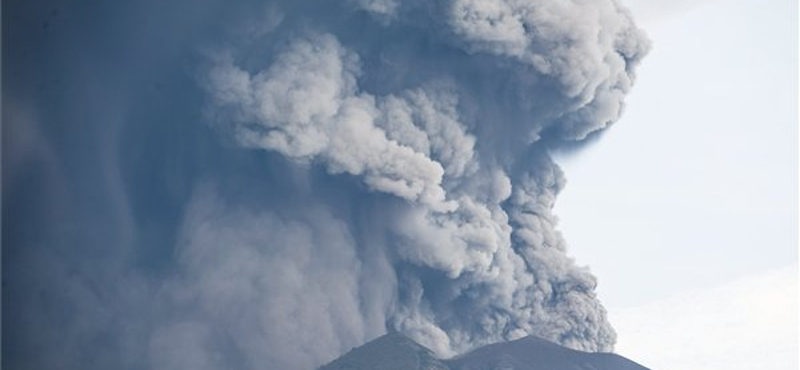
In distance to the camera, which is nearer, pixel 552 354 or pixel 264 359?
pixel 264 359

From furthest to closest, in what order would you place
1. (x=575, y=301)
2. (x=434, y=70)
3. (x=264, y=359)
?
(x=575, y=301)
(x=434, y=70)
(x=264, y=359)

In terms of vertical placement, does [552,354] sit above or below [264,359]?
above

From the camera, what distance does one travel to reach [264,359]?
4641cm

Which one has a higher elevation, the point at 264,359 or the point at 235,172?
the point at 235,172

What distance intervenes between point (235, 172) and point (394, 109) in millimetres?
6421

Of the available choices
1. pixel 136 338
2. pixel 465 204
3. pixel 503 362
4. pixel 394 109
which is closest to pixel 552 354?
pixel 503 362

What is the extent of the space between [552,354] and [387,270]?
7387 millimetres

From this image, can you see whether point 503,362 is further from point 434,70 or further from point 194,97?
point 194,97

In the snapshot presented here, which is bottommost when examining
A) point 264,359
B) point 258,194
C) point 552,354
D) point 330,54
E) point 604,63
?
point 264,359

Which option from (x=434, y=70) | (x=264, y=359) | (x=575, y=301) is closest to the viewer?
(x=264, y=359)

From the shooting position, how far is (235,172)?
49281 millimetres

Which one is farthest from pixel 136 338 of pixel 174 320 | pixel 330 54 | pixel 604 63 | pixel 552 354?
pixel 604 63

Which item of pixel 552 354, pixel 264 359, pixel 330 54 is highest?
pixel 330 54

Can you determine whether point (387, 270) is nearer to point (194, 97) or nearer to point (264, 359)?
point (264, 359)
